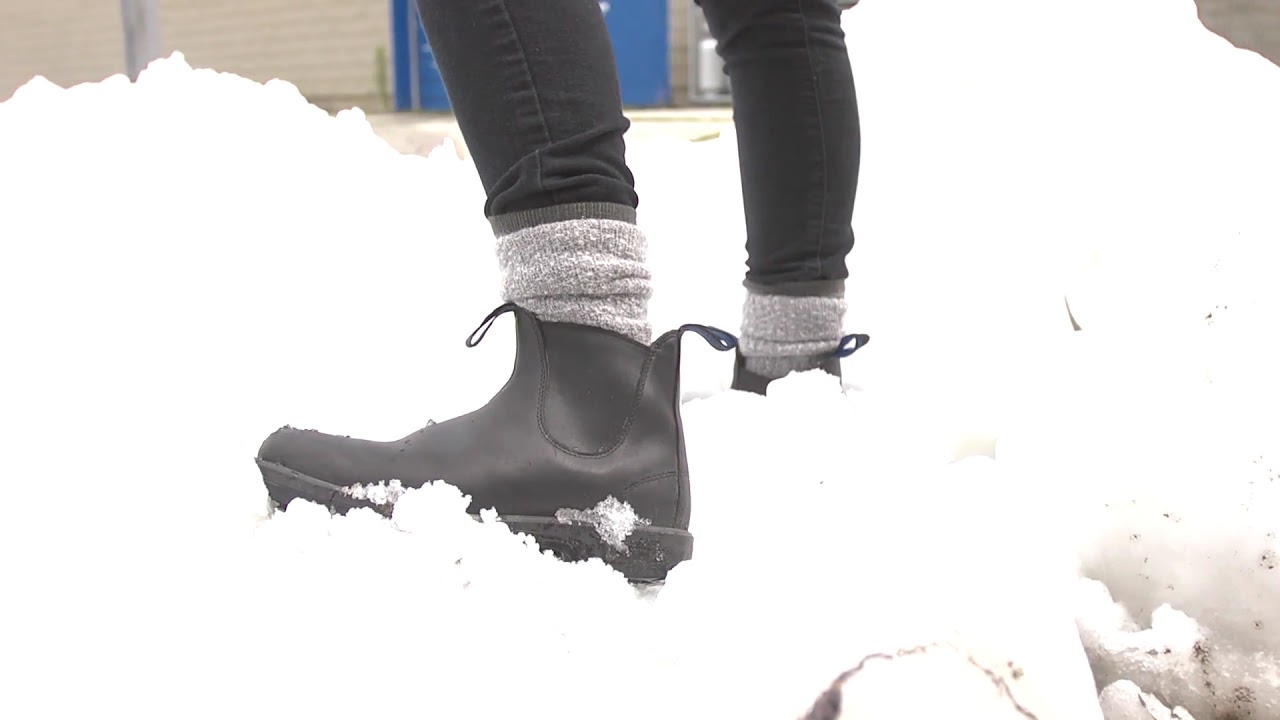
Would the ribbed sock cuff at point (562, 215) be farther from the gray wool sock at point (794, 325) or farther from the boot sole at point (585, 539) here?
the gray wool sock at point (794, 325)

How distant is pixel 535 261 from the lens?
65 centimetres

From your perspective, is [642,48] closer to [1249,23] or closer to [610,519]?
[1249,23]

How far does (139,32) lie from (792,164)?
6.93ft

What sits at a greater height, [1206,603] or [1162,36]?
[1162,36]

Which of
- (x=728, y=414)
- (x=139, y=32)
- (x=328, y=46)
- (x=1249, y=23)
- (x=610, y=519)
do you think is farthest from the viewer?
(x=328, y=46)

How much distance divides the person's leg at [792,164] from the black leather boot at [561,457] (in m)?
0.32

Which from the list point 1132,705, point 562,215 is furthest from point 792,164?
point 1132,705

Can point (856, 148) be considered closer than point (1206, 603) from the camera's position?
No

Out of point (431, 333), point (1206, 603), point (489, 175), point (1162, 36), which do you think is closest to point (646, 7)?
point (1162, 36)

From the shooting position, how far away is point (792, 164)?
3.02ft

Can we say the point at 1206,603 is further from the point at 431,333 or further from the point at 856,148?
the point at 431,333

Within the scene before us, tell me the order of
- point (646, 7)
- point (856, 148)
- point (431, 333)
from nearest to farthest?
1. point (856, 148)
2. point (431, 333)
3. point (646, 7)

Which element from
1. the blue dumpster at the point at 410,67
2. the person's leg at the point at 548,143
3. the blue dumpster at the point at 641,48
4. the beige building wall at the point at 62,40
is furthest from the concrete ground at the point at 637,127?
the person's leg at the point at 548,143

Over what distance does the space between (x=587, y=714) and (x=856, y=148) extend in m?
0.67
